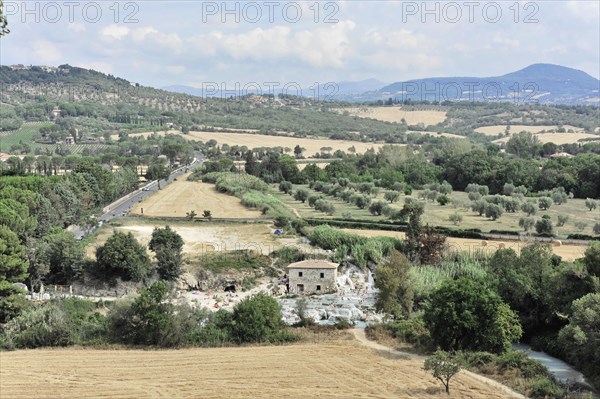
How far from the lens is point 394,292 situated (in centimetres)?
3478

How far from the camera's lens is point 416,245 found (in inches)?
1747

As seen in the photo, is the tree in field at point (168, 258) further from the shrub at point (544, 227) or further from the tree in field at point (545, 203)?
the tree in field at point (545, 203)

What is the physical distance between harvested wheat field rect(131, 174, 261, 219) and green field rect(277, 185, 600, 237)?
19.6 feet

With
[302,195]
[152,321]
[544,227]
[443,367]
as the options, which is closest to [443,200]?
[302,195]

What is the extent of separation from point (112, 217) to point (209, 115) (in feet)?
416

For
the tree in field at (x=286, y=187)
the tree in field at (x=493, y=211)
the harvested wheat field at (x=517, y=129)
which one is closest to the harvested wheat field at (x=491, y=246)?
the tree in field at (x=493, y=211)

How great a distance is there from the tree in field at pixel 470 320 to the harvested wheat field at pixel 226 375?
2.00 m

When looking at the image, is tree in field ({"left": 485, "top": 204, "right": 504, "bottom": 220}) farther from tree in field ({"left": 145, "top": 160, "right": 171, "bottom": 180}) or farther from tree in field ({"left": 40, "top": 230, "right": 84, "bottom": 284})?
tree in field ({"left": 145, "top": 160, "right": 171, "bottom": 180})

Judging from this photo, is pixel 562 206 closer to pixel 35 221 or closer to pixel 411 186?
pixel 411 186

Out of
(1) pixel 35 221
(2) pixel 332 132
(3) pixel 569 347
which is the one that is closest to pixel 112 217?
(1) pixel 35 221

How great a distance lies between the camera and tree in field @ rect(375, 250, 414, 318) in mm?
34531

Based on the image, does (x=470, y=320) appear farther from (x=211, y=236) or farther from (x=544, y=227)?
(x=211, y=236)

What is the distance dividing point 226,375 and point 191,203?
46.4 meters

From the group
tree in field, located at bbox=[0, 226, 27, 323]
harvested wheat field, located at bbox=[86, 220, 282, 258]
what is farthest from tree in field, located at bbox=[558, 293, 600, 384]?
tree in field, located at bbox=[0, 226, 27, 323]
